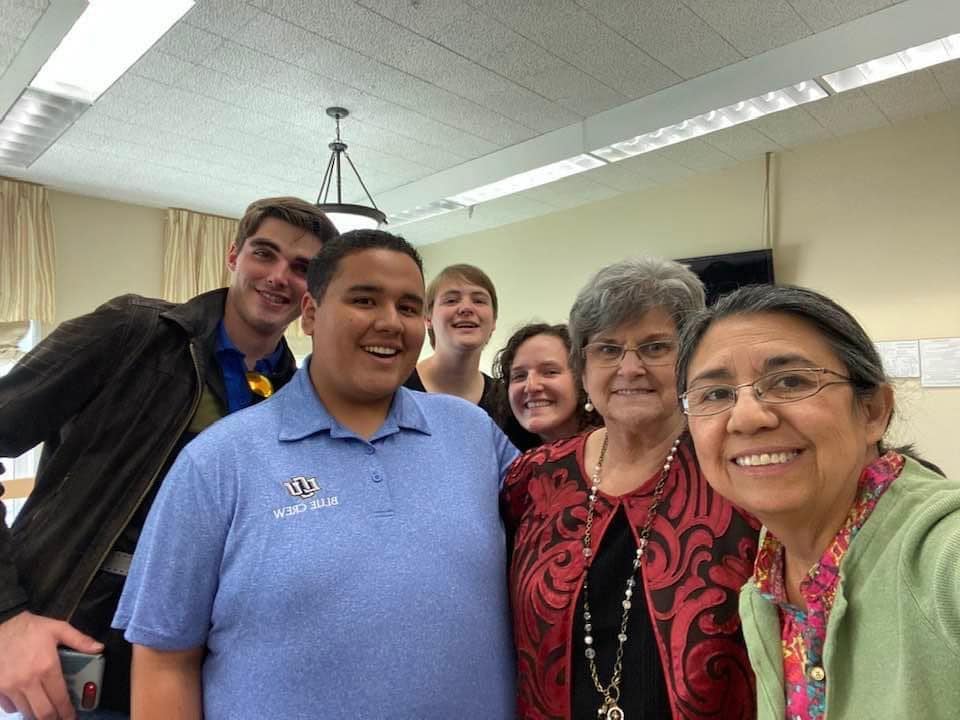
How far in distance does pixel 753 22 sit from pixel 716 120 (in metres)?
0.82

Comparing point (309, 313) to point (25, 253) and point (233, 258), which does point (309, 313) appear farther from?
point (25, 253)

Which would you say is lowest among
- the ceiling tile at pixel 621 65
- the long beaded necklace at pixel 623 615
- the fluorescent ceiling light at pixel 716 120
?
the long beaded necklace at pixel 623 615

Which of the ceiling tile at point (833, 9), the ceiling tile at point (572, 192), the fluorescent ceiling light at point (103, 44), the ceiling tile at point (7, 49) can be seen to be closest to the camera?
the fluorescent ceiling light at point (103, 44)

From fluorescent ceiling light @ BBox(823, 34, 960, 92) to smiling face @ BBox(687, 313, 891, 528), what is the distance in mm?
2582

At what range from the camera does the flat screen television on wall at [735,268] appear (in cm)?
419

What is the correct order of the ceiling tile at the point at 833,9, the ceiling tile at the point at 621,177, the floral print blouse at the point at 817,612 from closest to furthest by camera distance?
1. the floral print blouse at the point at 817,612
2. the ceiling tile at the point at 833,9
3. the ceiling tile at the point at 621,177

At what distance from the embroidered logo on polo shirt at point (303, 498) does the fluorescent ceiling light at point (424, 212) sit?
3980 mm

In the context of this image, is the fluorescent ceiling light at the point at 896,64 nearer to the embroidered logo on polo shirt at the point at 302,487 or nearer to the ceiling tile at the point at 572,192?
the ceiling tile at the point at 572,192

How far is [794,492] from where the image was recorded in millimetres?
879

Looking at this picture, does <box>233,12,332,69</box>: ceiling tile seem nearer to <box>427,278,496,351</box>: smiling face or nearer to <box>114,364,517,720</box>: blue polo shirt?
<box>427,278,496,351</box>: smiling face

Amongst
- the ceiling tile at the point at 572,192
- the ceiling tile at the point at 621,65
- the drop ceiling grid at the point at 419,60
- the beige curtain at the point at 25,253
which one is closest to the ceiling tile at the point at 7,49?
the drop ceiling grid at the point at 419,60

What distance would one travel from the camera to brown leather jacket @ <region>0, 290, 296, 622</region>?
4.14 feet

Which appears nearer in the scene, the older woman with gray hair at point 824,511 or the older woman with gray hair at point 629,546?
the older woman with gray hair at point 824,511

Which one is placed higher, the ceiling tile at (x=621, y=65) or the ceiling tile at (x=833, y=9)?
the ceiling tile at (x=833, y=9)
